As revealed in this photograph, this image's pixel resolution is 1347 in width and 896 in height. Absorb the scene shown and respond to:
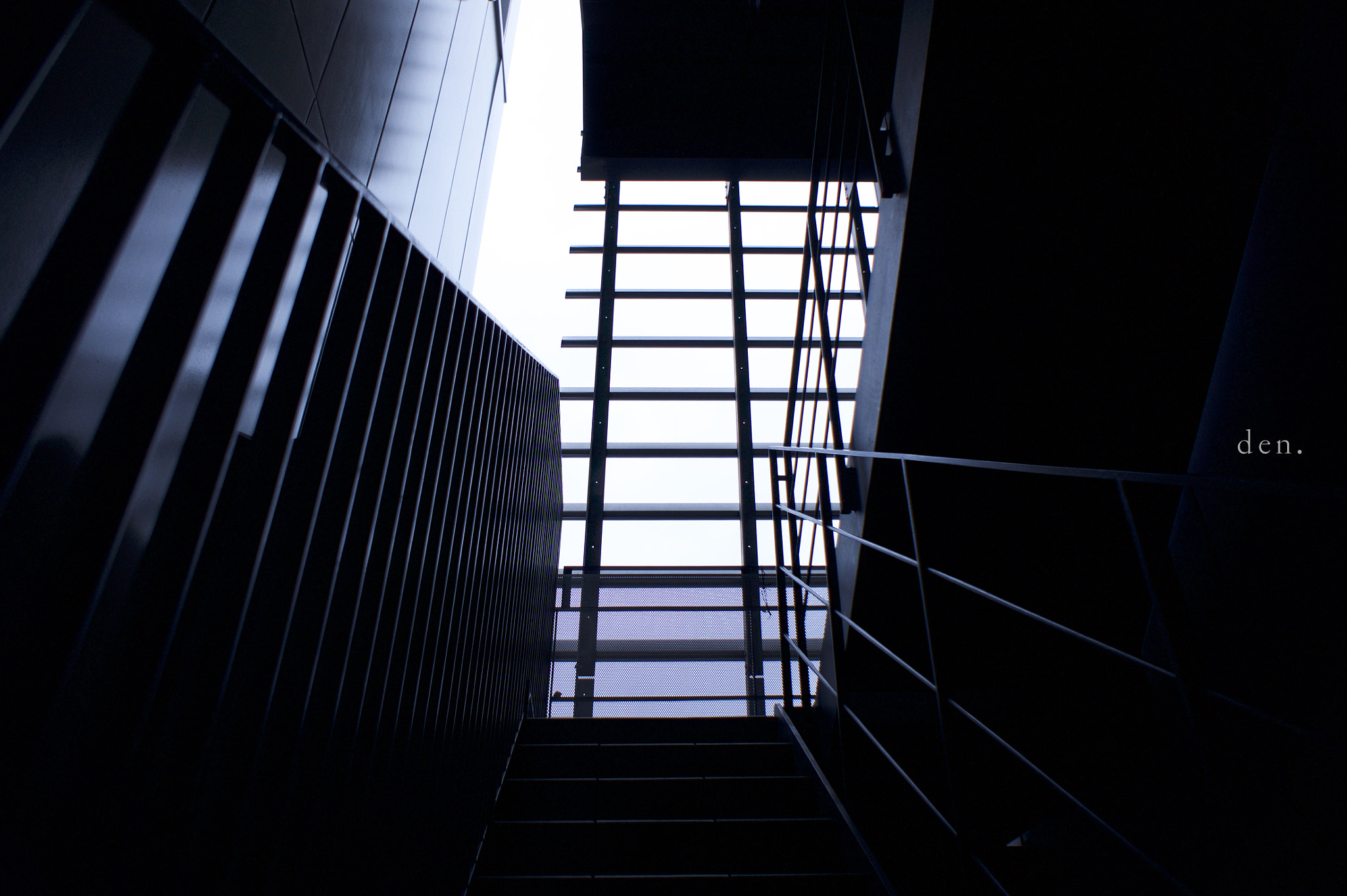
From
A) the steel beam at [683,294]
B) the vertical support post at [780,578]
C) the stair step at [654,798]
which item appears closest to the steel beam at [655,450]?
the steel beam at [683,294]

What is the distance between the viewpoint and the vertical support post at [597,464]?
348 cm

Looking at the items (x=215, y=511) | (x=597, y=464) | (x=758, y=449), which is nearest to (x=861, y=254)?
(x=758, y=449)

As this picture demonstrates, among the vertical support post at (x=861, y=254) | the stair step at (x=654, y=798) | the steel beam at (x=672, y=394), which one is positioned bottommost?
the stair step at (x=654, y=798)

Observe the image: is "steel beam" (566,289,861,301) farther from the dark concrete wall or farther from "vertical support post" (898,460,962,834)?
"vertical support post" (898,460,962,834)

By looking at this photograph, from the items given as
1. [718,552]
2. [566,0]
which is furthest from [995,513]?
[566,0]

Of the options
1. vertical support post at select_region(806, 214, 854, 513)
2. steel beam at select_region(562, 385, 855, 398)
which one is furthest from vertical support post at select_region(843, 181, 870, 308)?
steel beam at select_region(562, 385, 855, 398)

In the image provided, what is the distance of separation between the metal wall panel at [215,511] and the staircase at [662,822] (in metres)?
0.42

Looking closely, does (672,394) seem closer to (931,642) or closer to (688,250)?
(688,250)

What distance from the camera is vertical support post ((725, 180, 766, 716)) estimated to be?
354 centimetres

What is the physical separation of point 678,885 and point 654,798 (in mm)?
413

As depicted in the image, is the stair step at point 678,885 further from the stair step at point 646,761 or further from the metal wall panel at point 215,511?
the stair step at point 646,761

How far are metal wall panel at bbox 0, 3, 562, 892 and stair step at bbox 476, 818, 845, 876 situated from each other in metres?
0.41

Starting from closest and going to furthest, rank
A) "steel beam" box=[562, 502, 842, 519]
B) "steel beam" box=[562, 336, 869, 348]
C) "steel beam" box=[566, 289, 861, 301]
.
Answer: "steel beam" box=[562, 502, 842, 519], "steel beam" box=[562, 336, 869, 348], "steel beam" box=[566, 289, 861, 301]

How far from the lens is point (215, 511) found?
34.0 inches
